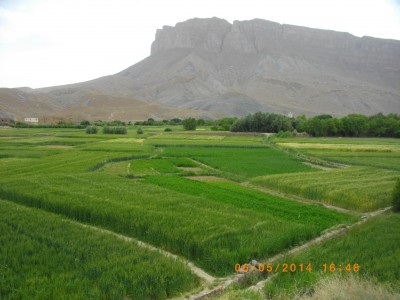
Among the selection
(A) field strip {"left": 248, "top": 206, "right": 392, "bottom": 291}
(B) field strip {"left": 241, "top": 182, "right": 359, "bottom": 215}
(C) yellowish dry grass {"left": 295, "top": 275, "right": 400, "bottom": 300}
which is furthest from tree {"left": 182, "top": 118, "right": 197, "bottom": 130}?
(C) yellowish dry grass {"left": 295, "top": 275, "right": 400, "bottom": 300}

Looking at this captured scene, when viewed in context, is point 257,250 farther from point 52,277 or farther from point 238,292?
point 52,277

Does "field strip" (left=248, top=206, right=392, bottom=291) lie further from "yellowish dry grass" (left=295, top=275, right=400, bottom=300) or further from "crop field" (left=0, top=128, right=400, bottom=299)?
"yellowish dry grass" (left=295, top=275, right=400, bottom=300)

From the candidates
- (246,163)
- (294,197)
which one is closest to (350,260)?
(294,197)

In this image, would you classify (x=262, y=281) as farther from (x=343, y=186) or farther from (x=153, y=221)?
(x=343, y=186)

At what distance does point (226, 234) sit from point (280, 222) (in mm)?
2797

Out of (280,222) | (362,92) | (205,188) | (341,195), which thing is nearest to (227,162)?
(205,188)

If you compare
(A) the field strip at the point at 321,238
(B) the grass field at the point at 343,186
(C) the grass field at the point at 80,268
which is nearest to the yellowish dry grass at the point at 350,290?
(A) the field strip at the point at 321,238

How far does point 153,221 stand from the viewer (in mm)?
13625

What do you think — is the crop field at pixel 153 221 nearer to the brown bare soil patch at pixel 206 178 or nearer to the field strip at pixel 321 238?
the brown bare soil patch at pixel 206 178
